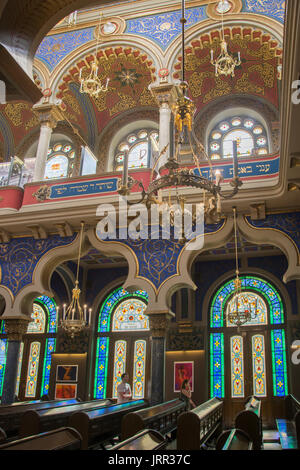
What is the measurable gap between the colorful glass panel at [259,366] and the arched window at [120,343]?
10.4 feet

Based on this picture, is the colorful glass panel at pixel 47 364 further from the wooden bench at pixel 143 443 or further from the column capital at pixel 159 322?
the wooden bench at pixel 143 443

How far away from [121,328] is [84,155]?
5.54 m

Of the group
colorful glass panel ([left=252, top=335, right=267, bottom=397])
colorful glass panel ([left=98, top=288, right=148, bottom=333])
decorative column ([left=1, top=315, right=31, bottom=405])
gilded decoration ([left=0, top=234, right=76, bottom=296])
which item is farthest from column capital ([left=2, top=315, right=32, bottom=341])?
colorful glass panel ([left=252, top=335, right=267, bottom=397])

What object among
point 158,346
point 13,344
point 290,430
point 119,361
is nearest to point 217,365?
point 119,361

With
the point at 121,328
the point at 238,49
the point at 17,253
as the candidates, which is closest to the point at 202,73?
the point at 238,49

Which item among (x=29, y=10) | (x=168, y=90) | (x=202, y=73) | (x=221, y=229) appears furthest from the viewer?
(x=202, y=73)

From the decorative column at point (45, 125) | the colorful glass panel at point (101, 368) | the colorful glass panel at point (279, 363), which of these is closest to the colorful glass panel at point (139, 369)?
the colorful glass panel at point (101, 368)

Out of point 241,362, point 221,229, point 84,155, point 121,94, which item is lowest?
point 241,362

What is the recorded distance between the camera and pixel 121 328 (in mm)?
13320

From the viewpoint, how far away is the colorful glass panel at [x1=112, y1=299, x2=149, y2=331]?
521 inches

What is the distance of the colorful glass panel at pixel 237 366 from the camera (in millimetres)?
11656

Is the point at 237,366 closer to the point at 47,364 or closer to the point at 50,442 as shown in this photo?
the point at 47,364

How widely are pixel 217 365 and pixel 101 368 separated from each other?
3554 mm
